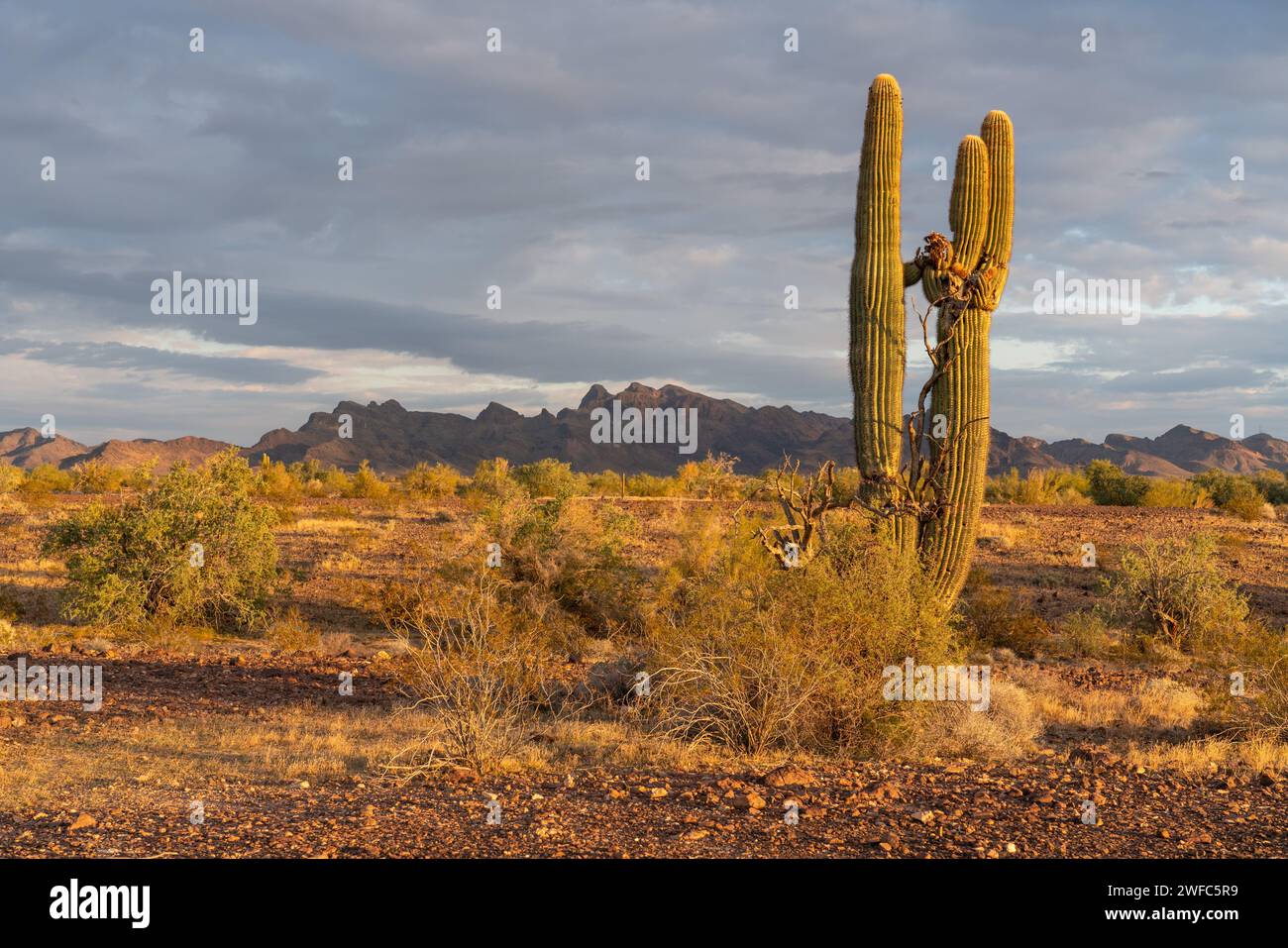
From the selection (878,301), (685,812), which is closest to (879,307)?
(878,301)

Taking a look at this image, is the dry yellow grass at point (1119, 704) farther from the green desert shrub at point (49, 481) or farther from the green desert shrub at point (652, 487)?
the green desert shrub at point (49, 481)

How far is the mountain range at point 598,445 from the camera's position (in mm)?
88312

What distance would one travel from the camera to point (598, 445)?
89750 millimetres

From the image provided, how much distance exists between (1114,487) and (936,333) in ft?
79.5

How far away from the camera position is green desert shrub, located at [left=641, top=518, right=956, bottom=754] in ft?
31.0

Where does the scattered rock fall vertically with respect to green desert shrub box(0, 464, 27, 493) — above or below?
below

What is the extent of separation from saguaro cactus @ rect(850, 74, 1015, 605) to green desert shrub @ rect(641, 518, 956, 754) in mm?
2981

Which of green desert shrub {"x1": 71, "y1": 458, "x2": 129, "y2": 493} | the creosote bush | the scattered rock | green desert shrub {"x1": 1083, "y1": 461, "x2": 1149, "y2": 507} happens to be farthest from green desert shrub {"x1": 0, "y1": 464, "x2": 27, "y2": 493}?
green desert shrub {"x1": 1083, "y1": 461, "x2": 1149, "y2": 507}

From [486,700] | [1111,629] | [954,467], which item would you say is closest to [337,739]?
[486,700]

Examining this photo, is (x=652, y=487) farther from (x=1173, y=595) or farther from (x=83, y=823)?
(x=83, y=823)

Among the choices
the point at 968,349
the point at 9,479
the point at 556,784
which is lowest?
the point at 556,784

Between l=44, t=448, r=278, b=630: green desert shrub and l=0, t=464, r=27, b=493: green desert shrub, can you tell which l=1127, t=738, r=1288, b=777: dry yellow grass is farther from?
l=0, t=464, r=27, b=493: green desert shrub

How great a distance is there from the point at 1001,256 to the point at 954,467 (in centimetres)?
292
